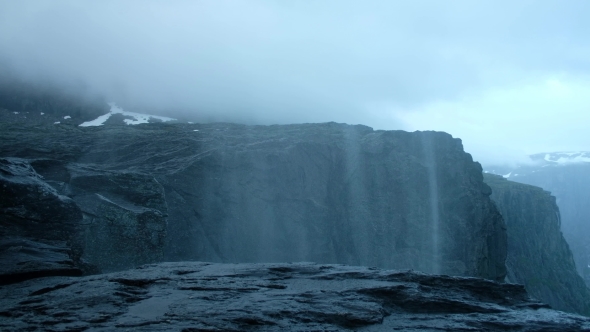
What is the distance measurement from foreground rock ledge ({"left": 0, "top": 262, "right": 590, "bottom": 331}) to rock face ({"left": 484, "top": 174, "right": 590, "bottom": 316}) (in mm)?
74585

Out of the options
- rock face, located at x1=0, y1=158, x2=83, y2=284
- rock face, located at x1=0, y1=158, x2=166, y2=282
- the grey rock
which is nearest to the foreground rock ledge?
the grey rock

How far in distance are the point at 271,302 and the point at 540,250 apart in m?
99.7

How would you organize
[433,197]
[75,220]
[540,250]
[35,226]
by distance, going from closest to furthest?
[35,226]
[75,220]
[433,197]
[540,250]

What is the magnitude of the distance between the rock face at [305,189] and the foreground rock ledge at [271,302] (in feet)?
43.9

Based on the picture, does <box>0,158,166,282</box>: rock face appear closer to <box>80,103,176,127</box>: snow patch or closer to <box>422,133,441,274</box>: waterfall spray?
<box>422,133,441,274</box>: waterfall spray

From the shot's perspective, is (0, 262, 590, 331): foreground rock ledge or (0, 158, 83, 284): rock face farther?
(0, 158, 83, 284): rock face

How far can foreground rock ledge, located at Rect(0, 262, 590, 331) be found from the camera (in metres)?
9.45

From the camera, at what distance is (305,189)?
3750 centimetres

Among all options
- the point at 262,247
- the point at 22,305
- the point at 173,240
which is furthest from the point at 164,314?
the point at 262,247

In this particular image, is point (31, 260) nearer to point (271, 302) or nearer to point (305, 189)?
point (271, 302)

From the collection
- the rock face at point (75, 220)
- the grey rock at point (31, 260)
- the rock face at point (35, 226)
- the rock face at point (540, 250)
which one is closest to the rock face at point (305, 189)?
the rock face at point (75, 220)

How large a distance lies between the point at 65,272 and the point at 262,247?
21078mm

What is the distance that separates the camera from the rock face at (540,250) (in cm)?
8669

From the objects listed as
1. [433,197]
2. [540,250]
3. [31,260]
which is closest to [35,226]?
[31,260]
